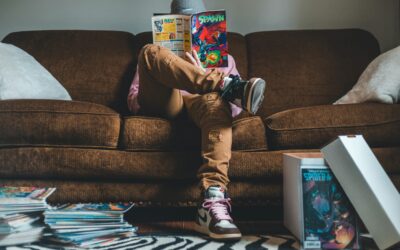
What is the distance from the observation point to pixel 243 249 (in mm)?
1236

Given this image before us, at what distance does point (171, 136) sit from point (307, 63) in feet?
3.36

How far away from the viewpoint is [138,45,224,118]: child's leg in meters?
1.48

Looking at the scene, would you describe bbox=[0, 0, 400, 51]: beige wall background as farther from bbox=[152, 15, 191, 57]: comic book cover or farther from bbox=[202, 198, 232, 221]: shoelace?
bbox=[202, 198, 232, 221]: shoelace

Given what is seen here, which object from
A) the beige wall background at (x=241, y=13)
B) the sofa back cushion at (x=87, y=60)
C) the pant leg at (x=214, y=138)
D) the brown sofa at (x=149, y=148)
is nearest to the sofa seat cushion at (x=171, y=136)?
the brown sofa at (x=149, y=148)

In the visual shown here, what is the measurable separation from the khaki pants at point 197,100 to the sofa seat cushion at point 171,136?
6 cm

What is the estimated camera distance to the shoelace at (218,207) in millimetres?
1322

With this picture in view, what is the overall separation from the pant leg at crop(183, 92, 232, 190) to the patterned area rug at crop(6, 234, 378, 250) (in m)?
0.18

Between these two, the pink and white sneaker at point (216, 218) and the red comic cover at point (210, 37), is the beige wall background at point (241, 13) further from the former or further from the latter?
the pink and white sneaker at point (216, 218)

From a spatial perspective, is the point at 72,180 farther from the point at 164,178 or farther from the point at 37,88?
the point at 37,88

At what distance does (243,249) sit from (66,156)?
741mm

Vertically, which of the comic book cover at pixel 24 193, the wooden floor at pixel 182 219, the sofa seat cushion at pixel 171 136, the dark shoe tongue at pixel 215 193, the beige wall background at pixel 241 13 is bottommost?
the wooden floor at pixel 182 219

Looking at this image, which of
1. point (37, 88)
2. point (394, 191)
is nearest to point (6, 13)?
point (37, 88)

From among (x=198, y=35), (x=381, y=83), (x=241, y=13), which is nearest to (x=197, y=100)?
(x=198, y=35)

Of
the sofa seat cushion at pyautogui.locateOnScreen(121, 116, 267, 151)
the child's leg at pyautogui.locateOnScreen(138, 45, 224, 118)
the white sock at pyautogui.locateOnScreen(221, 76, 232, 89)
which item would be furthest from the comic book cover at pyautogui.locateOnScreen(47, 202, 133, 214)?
the white sock at pyautogui.locateOnScreen(221, 76, 232, 89)
